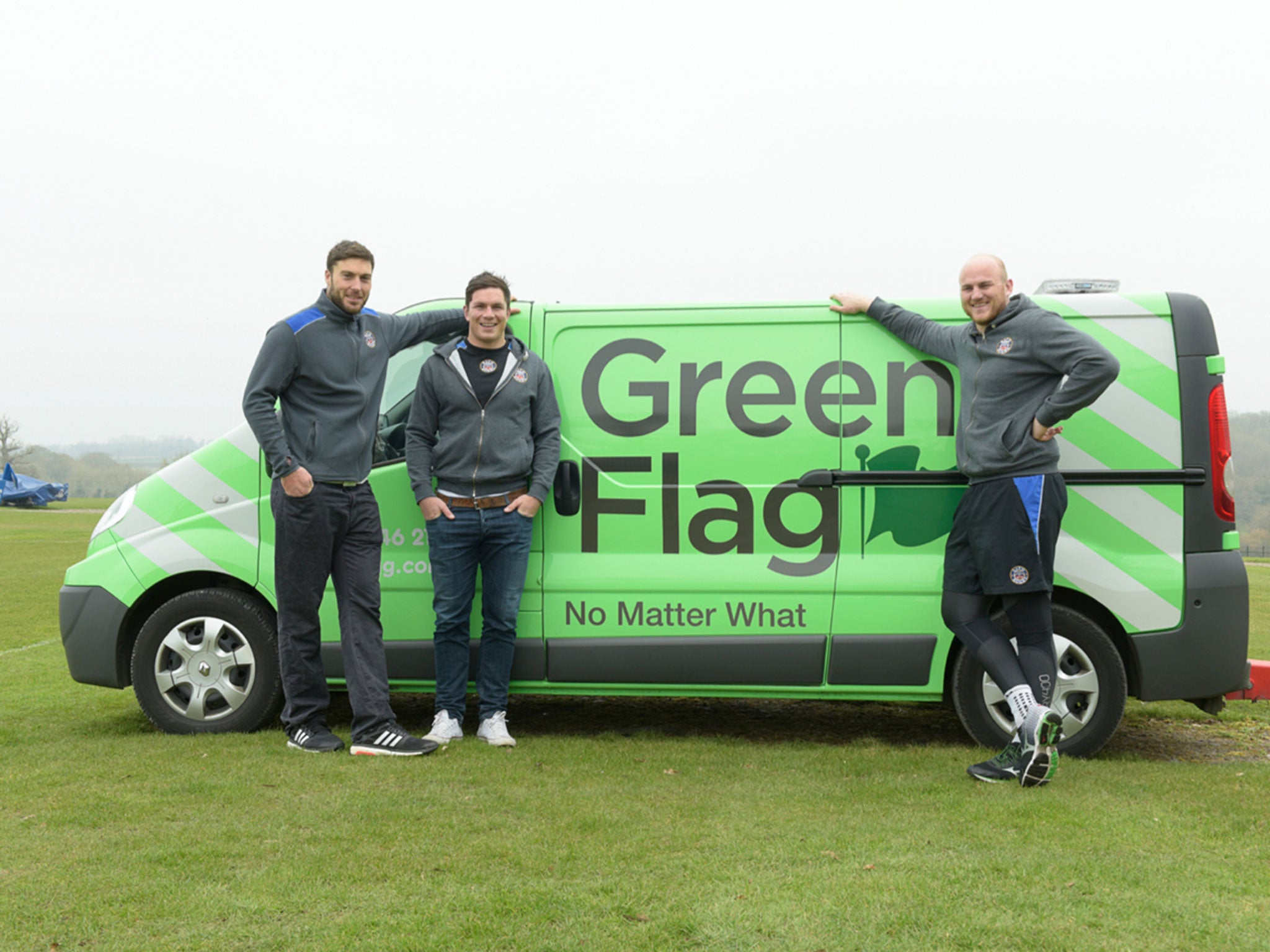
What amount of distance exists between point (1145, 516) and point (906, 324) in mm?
1209

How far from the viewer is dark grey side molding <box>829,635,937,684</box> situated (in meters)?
4.44

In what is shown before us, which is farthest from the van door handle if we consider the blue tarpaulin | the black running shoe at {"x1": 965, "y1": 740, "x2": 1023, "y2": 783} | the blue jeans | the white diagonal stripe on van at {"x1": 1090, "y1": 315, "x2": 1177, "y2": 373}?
the blue tarpaulin

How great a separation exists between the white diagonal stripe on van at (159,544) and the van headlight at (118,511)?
0.03 m

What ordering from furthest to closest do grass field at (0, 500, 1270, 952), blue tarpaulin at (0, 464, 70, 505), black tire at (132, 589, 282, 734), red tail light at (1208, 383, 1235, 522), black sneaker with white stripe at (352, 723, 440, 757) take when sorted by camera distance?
blue tarpaulin at (0, 464, 70, 505)
black tire at (132, 589, 282, 734)
black sneaker with white stripe at (352, 723, 440, 757)
red tail light at (1208, 383, 1235, 522)
grass field at (0, 500, 1270, 952)

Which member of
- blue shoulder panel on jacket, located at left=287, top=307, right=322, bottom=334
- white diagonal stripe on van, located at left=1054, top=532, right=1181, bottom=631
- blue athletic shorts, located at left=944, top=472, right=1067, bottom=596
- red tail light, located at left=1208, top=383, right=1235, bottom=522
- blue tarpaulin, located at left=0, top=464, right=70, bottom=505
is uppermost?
blue shoulder panel on jacket, located at left=287, top=307, right=322, bottom=334

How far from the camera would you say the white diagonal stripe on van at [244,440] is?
4.79 meters

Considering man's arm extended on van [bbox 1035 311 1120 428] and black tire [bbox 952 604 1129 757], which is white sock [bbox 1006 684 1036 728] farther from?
man's arm extended on van [bbox 1035 311 1120 428]

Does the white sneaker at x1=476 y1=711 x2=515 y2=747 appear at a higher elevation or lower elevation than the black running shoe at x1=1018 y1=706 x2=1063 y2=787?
lower

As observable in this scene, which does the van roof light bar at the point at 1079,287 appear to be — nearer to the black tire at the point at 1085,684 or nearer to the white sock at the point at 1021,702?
the black tire at the point at 1085,684

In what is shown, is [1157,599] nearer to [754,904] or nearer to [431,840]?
[754,904]

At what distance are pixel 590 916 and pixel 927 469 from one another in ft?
8.08

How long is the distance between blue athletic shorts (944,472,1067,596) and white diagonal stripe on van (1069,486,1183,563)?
0.39 meters

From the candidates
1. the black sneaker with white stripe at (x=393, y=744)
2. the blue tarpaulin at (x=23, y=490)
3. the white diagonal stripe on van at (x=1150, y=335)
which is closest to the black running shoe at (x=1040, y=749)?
the white diagonal stripe on van at (x=1150, y=335)

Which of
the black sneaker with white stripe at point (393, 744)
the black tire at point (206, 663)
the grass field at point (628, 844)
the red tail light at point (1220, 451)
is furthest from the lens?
the black tire at point (206, 663)
